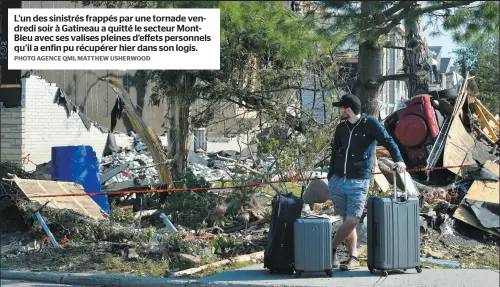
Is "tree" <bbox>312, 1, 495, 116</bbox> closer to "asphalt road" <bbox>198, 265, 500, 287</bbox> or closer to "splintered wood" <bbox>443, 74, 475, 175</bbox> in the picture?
"asphalt road" <bbox>198, 265, 500, 287</bbox>

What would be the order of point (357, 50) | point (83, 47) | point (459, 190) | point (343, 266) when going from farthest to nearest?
1. point (459, 190)
2. point (357, 50)
3. point (83, 47)
4. point (343, 266)

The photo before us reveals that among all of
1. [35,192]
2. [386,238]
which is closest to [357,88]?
[386,238]

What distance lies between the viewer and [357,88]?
10.2m

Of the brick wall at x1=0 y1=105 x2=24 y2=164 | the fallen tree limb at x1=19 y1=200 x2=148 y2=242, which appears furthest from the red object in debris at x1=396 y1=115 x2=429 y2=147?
the brick wall at x1=0 y1=105 x2=24 y2=164

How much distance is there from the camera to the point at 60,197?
10.6m

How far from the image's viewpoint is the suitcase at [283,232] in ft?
24.9

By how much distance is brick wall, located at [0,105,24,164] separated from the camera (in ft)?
55.0

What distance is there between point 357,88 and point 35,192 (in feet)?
15.0

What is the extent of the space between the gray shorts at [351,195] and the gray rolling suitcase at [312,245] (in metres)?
0.34

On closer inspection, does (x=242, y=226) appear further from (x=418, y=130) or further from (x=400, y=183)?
(x=418, y=130)

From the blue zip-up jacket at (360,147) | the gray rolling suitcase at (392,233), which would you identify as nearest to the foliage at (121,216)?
the blue zip-up jacket at (360,147)

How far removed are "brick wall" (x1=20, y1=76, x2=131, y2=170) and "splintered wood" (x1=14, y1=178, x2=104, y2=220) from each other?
5.90 meters

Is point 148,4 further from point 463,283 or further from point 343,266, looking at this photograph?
point 463,283

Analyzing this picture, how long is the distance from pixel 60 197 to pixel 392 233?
513 centimetres
